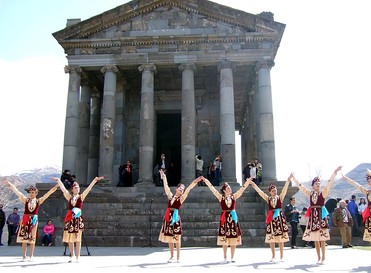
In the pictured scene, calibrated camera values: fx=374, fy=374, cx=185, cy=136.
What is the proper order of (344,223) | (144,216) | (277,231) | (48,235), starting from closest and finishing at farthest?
(277,231) < (344,223) < (48,235) < (144,216)

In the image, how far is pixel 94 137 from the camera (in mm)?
24906

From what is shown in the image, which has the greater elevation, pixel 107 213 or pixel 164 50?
pixel 164 50

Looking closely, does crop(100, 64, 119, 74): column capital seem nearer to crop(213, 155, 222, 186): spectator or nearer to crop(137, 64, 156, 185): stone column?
crop(137, 64, 156, 185): stone column

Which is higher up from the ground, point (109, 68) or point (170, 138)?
point (109, 68)

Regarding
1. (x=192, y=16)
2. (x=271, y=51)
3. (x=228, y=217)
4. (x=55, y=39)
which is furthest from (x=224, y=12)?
(x=228, y=217)

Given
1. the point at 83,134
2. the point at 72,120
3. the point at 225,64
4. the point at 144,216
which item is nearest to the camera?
the point at 144,216

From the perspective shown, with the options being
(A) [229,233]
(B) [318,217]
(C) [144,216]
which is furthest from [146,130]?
(B) [318,217]

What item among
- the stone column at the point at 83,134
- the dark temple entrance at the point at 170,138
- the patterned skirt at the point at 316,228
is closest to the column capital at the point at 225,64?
the dark temple entrance at the point at 170,138

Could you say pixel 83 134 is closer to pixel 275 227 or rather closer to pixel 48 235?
pixel 48 235

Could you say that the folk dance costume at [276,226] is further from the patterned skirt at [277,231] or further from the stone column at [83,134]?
the stone column at [83,134]

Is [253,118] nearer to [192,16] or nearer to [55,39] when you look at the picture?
[192,16]

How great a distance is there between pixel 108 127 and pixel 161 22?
23.0 ft

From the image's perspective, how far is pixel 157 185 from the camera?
21.8m

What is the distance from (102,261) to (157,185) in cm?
1182
